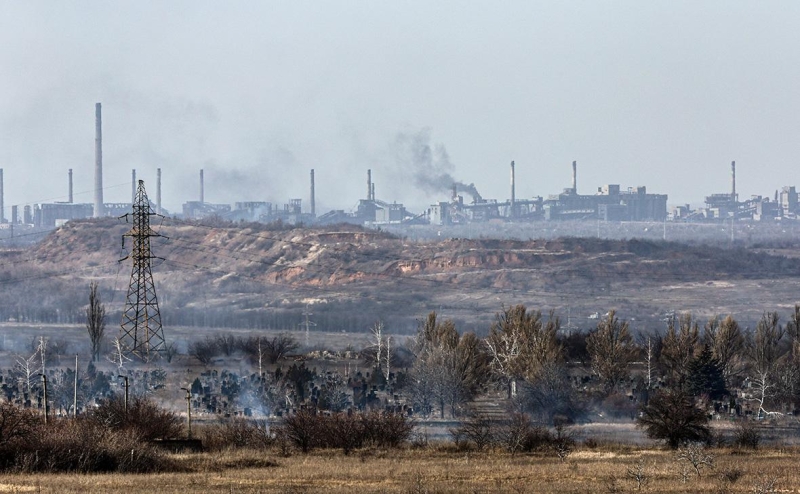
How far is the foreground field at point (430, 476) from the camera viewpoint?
24.8 m

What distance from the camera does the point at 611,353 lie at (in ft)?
178

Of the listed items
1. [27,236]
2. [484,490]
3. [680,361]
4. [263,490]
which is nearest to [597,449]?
[484,490]

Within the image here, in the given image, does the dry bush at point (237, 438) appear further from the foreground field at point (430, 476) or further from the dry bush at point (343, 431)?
the foreground field at point (430, 476)

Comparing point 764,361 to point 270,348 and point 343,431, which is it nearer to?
point 270,348

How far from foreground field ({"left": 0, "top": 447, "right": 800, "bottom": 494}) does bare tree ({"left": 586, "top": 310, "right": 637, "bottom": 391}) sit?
1919 cm

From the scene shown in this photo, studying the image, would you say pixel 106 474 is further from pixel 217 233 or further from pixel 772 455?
pixel 217 233

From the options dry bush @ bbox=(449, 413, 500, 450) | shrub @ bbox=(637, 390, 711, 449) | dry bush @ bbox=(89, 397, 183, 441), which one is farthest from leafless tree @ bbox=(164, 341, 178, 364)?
shrub @ bbox=(637, 390, 711, 449)

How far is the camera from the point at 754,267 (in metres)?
121

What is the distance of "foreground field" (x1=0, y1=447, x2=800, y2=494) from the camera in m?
24.8

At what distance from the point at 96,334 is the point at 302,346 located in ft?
44.1

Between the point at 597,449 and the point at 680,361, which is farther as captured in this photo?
the point at 680,361

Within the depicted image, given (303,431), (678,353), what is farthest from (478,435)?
(678,353)

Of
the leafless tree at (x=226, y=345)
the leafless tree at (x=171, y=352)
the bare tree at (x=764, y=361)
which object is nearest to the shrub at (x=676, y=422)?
the bare tree at (x=764, y=361)

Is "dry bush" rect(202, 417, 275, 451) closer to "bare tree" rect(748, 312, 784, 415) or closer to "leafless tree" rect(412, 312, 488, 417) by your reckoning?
"leafless tree" rect(412, 312, 488, 417)
